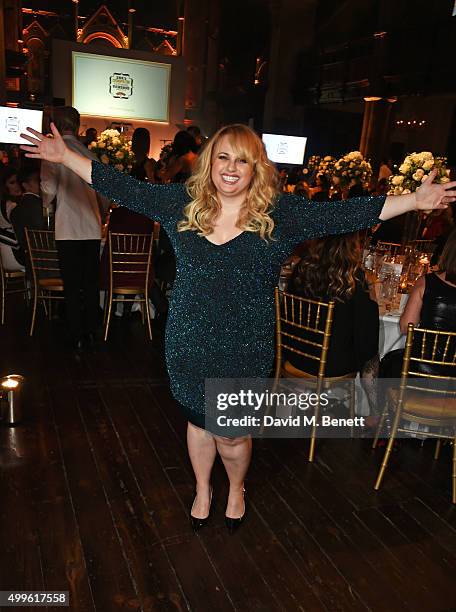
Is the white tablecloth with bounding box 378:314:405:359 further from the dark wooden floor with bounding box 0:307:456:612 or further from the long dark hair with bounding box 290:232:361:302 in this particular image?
the dark wooden floor with bounding box 0:307:456:612

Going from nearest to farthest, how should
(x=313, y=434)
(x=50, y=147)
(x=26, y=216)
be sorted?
(x=50, y=147) < (x=313, y=434) < (x=26, y=216)

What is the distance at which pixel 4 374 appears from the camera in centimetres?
363

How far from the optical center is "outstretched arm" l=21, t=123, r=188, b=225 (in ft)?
6.37

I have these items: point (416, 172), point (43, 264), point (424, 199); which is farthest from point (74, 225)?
point (424, 199)

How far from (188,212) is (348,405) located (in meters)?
2.04

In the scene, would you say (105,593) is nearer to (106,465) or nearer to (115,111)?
(106,465)

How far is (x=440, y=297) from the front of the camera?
8.52ft

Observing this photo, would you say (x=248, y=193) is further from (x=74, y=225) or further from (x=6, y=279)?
(x=6, y=279)

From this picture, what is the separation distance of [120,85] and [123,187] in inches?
456

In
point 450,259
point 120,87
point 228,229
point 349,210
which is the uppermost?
point 120,87

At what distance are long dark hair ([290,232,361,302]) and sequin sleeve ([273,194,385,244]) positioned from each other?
31.7 inches

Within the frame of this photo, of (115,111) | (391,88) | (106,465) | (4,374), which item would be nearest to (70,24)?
(115,111)

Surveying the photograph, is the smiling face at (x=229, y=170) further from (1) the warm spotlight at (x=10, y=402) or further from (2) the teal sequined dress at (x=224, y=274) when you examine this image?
(1) the warm spotlight at (x=10, y=402)

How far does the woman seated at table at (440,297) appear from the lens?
2.58 meters
